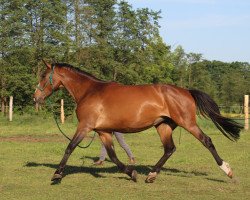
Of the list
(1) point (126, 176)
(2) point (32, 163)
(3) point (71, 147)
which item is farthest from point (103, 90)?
(2) point (32, 163)

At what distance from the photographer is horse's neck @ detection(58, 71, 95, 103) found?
8.70 metres

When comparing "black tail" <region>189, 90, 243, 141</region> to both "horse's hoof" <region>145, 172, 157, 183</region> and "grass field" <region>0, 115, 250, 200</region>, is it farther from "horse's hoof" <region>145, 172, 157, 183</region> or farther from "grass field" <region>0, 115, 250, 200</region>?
"horse's hoof" <region>145, 172, 157, 183</region>

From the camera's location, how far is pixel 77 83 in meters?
8.77

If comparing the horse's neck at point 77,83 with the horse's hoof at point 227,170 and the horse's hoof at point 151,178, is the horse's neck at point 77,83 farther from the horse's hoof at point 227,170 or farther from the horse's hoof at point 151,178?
the horse's hoof at point 227,170

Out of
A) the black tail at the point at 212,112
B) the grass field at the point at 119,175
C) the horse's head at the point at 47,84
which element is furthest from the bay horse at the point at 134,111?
the horse's head at the point at 47,84

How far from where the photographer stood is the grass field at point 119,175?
7105 mm

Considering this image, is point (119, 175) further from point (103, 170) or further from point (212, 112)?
point (212, 112)

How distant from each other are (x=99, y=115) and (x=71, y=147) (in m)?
0.80

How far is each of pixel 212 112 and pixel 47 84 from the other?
3.43 meters

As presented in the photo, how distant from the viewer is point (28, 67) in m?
41.7

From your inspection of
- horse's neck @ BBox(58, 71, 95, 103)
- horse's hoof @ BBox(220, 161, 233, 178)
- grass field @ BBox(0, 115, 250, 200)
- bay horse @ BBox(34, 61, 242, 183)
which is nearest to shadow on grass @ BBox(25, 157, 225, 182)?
grass field @ BBox(0, 115, 250, 200)

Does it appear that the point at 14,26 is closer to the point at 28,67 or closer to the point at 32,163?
the point at 28,67

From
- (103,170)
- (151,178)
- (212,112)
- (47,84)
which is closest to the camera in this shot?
(151,178)

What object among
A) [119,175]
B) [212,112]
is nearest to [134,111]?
[119,175]
